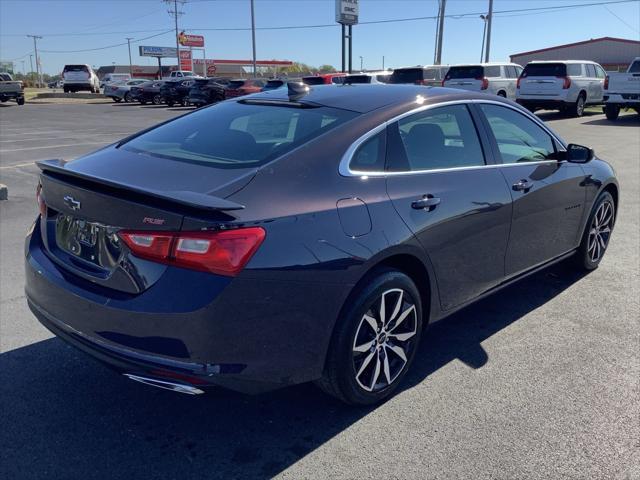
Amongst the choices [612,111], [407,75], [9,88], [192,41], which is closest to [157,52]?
[192,41]

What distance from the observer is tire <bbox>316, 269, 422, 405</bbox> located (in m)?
2.92

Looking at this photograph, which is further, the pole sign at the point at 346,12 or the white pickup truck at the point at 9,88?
the white pickup truck at the point at 9,88

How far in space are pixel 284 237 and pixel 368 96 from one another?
1427 millimetres

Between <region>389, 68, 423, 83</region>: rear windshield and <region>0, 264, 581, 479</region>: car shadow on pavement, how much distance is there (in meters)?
22.1

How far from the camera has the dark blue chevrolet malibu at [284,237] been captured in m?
2.49

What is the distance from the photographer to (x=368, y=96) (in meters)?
3.64

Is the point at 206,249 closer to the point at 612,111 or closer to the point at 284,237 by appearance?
the point at 284,237

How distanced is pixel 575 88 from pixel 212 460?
22.6 meters

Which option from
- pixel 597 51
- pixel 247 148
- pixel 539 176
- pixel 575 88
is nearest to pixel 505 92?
pixel 575 88

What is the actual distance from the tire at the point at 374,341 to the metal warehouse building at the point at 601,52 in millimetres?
66402

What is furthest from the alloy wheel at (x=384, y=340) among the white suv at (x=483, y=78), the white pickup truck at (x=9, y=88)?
the white pickup truck at (x=9, y=88)

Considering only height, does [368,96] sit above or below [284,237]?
above

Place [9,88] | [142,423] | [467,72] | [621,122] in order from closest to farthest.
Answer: [142,423] < [621,122] < [467,72] < [9,88]

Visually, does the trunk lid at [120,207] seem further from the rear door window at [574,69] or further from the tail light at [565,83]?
the rear door window at [574,69]
